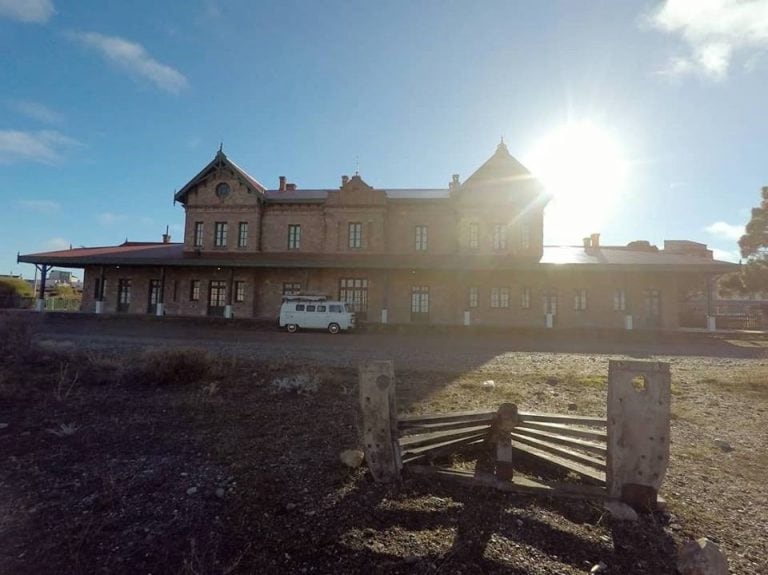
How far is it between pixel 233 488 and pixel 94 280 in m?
29.0

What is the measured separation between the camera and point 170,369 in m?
6.63

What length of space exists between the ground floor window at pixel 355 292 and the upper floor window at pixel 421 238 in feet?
14.4

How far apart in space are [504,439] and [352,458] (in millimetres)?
1380

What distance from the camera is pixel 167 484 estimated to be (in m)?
3.18

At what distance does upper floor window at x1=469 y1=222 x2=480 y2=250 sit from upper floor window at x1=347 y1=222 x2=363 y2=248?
718 cm

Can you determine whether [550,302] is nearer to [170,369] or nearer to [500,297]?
[500,297]

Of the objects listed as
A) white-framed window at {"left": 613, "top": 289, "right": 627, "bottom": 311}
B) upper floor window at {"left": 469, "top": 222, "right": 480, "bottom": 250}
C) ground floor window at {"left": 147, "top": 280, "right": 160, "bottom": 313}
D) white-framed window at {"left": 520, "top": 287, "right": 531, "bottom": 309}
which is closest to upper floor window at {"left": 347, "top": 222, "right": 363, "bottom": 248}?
upper floor window at {"left": 469, "top": 222, "right": 480, "bottom": 250}

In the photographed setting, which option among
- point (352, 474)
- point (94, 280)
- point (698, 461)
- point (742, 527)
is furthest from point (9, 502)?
point (94, 280)

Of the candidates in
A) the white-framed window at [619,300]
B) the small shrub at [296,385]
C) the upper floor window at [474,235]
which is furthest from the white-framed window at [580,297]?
the small shrub at [296,385]

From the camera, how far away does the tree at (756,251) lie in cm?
2852

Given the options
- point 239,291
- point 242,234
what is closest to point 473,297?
point 239,291

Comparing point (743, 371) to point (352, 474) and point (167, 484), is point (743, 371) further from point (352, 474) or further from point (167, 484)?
point (167, 484)

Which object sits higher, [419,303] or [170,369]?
[419,303]

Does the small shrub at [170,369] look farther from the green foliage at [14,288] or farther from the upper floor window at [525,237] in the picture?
the green foliage at [14,288]
